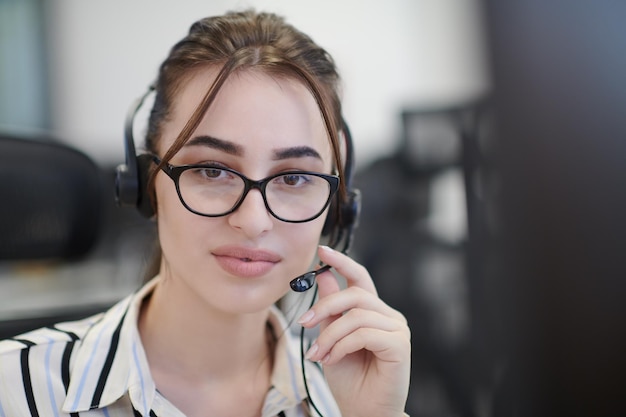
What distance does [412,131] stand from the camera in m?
1.49

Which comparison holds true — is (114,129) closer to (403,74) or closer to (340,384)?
(403,74)

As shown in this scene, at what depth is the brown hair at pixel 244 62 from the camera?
0.83 metres

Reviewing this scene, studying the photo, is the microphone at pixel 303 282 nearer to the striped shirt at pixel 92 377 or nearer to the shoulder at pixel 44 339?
the striped shirt at pixel 92 377

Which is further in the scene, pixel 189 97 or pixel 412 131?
pixel 412 131

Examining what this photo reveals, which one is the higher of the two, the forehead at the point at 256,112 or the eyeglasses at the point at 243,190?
the forehead at the point at 256,112

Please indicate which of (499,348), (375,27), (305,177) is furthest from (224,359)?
(375,27)

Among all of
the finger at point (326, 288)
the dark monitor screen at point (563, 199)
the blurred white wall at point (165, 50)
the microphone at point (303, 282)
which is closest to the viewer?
the microphone at point (303, 282)

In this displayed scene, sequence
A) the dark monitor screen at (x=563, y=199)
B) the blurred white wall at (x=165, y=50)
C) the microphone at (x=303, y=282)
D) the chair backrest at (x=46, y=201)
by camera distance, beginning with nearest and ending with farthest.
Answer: the microphone at (x=303, y=282) → the chair backrest at (x=46, y=201) → the dark monitor screen at (x=563, y=199) → the blurred white wall at (x=165, y=50)

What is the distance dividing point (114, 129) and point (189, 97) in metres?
1.05

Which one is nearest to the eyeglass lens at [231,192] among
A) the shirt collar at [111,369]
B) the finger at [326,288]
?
the finger at [326,288]

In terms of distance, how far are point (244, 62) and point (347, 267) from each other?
1.14 feet

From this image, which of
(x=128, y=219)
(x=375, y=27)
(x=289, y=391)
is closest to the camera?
(x=289, y=391)

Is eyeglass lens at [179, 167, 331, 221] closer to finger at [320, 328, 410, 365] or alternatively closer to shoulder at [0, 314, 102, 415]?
finger at [320, 328, 410, 365]

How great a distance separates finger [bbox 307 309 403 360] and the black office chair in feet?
1.87
